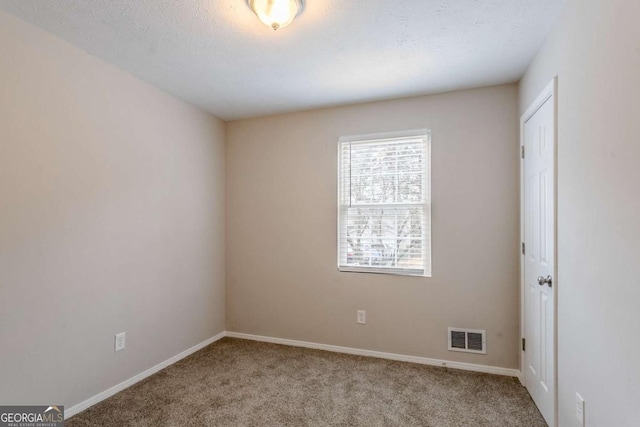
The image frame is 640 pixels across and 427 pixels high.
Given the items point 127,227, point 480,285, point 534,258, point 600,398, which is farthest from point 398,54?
point 127,227

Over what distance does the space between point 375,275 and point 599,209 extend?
194cm

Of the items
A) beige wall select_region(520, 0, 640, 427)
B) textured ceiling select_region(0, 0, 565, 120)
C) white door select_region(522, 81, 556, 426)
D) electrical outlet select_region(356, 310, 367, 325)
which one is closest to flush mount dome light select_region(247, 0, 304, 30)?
textured ceiling select_region(0, 0, 565, 120)

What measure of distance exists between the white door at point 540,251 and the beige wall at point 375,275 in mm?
249

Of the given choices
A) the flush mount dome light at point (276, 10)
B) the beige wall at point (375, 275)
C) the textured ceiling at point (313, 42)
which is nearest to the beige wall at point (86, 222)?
the textured ceiling at point (313, 42)

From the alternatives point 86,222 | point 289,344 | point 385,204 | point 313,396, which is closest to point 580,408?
point 313,396

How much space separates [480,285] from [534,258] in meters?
0.61

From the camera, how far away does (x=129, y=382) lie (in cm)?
257

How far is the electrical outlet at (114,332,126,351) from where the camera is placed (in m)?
2.50

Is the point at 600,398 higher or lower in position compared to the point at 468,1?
lower

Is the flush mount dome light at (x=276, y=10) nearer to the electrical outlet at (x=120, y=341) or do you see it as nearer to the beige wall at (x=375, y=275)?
the beige wall at (x=375, y=275)

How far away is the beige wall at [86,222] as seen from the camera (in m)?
1.90

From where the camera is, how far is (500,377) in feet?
8.80

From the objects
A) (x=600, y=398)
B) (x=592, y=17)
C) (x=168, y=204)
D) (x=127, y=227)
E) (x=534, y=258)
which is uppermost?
(x=592, y=17)

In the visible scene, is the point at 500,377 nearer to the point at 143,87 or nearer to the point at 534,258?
the point at 534,258
